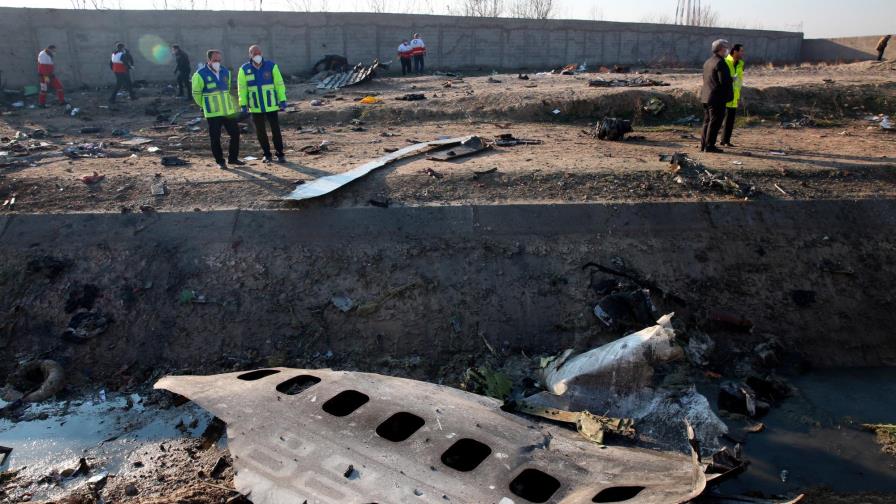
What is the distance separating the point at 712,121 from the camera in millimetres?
8305

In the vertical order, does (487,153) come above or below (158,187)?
above

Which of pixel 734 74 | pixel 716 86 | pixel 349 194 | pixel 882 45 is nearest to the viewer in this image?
pixel 349 194

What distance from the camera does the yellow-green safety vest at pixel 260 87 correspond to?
769 cm

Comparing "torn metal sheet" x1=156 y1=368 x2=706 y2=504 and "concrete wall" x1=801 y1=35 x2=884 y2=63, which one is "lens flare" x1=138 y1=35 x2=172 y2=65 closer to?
"torn metal sheet" x1=156 y1=368 x2=706 y2=504

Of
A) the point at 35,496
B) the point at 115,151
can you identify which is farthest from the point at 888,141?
the point at 115,151

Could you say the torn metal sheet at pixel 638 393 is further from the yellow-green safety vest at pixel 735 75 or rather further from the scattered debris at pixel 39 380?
the yellow-green safety vest at pixel 735 75

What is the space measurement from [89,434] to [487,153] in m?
5.85

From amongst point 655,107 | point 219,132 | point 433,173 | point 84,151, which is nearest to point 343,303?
point 433,173

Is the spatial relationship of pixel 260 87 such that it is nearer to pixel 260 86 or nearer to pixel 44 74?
pixel 260 86

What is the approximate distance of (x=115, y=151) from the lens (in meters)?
9.38

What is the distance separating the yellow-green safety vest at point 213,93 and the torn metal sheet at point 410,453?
Result: 4.78 meters

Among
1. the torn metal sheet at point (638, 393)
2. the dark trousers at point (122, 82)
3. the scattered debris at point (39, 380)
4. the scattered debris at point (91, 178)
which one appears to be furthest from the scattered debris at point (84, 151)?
the torn metal sheet at point (638, 393)

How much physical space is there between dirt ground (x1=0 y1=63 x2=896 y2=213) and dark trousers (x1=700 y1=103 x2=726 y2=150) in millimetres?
311

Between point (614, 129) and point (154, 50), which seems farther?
point (154, 50)
